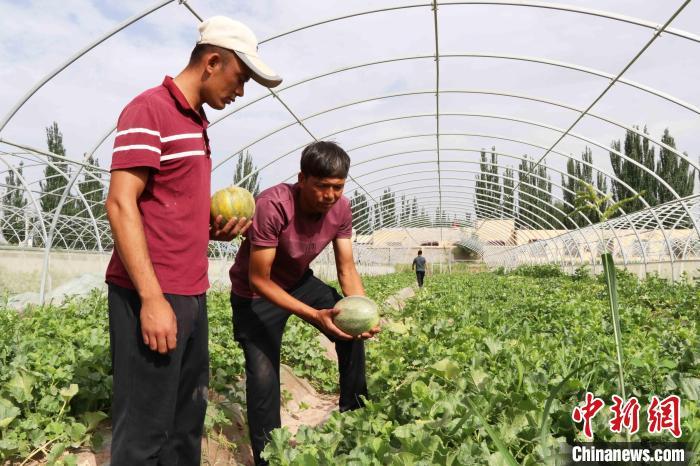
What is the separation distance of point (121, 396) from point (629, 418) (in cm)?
202

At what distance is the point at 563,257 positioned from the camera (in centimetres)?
2914

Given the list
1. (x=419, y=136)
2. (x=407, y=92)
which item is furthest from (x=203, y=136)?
(x=419, y=136)

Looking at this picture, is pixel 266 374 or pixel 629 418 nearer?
pixel 629 418

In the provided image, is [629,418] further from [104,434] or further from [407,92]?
[407,92]

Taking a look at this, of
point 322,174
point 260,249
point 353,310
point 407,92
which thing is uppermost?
point 407,92

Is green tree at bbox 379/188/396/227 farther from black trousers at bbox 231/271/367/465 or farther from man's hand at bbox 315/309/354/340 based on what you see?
man's hand at bbox 315/309/354/340

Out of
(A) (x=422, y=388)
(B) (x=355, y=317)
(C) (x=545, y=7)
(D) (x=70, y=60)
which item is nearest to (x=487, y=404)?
(A) (x=422, y=388)

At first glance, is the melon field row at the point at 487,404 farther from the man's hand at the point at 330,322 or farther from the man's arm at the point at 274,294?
A: the man's arm at the point at 274,294

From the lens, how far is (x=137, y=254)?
2.33 meters

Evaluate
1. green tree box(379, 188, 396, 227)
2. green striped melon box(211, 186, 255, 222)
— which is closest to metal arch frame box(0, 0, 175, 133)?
green striped melon box(211, 186, 255, 222)

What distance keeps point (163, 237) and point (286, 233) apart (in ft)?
3.89

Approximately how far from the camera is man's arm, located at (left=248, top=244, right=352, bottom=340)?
3.43 m

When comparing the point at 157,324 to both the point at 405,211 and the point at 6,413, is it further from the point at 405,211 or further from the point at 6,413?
the point at 405,211

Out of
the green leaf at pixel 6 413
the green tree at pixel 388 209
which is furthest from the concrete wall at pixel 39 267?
the green tree at pixel 388 209
